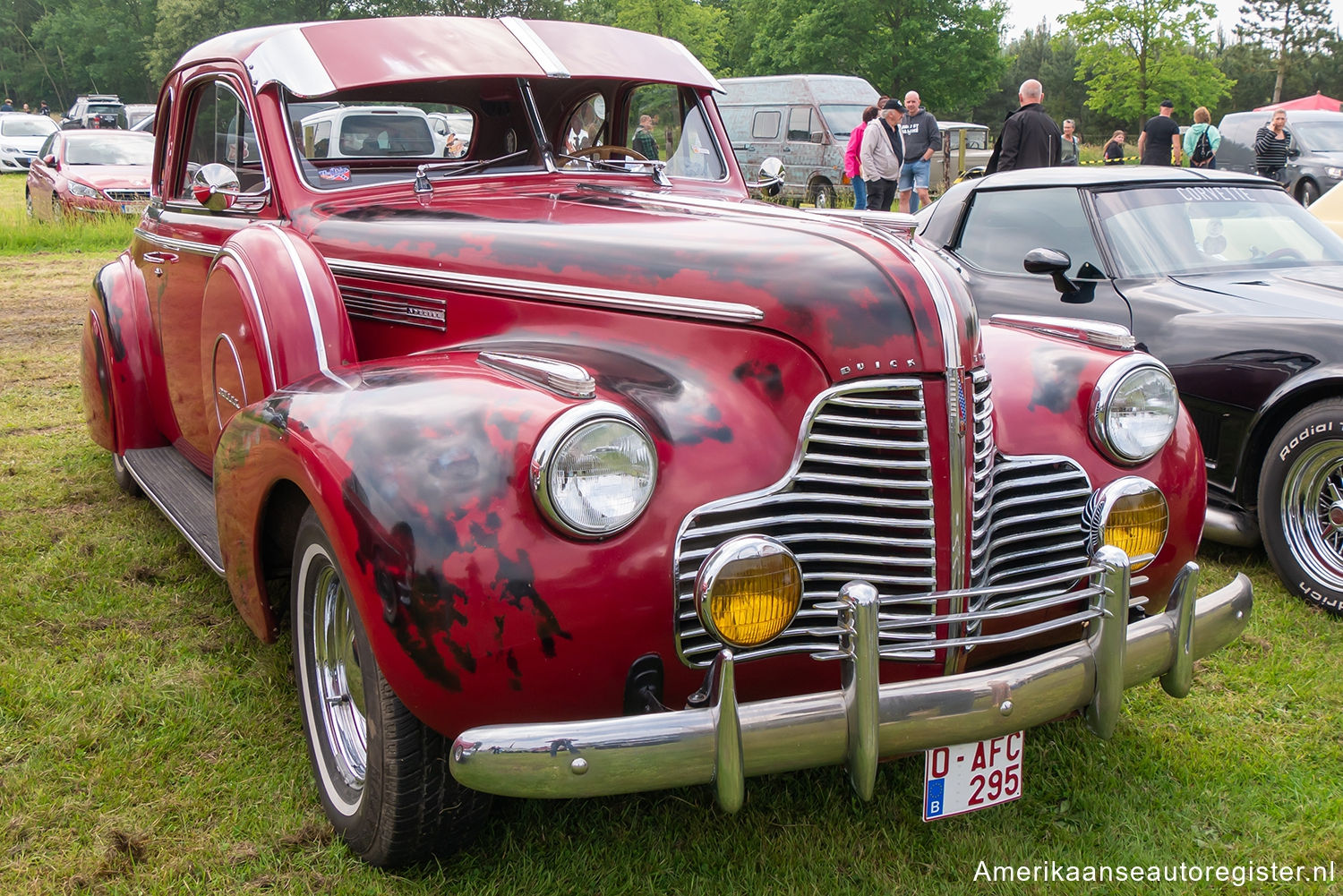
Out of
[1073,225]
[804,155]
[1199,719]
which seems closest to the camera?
[1199,719]

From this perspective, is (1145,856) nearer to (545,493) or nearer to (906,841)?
(906,841)

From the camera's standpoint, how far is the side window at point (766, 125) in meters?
19.9

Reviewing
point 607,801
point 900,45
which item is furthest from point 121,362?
point 900,45

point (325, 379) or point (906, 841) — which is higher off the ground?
point (325, 379)

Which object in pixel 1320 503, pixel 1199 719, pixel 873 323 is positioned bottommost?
pixel 1199 719

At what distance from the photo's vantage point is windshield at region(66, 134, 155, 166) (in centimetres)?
1505

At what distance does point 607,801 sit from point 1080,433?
4.91 ft

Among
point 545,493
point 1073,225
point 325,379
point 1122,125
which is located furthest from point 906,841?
point 1122,125

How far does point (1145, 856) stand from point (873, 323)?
1421mm

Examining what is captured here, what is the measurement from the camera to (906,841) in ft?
8.29

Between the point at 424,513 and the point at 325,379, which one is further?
the point at 325,379

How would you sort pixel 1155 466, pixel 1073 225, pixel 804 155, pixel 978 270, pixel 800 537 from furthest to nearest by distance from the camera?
pixel 804 155 < pixel 978 270 < pixel 1073 225 < pixel 1155 466 < pixel 800 537

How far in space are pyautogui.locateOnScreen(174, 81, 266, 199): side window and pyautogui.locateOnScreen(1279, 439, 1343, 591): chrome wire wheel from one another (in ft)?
12.5

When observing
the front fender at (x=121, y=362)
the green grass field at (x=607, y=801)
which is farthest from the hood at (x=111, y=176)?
the green grass field at (x=607, y=801)
